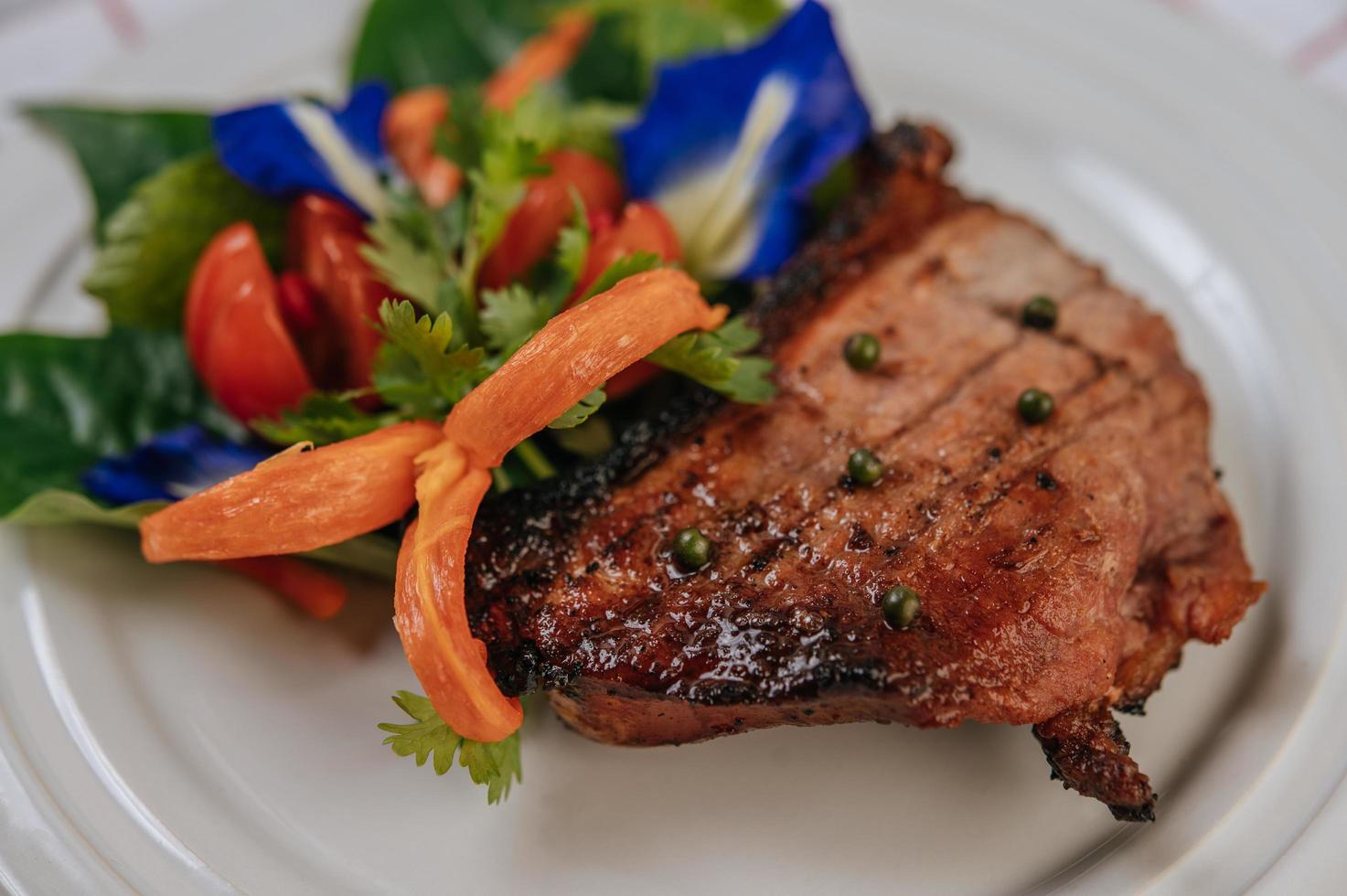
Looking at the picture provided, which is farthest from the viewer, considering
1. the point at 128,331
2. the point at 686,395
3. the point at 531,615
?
the point at 128,331

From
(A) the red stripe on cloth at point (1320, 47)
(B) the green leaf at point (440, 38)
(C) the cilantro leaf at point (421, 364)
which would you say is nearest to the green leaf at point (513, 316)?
(C) the cilantro leaf at point (421, 364)

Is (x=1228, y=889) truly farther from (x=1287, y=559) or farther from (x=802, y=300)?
(x=802, y=300)

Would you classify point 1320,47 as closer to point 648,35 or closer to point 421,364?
point 648,35

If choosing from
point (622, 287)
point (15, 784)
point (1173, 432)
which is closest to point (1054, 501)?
point (1173, 432)

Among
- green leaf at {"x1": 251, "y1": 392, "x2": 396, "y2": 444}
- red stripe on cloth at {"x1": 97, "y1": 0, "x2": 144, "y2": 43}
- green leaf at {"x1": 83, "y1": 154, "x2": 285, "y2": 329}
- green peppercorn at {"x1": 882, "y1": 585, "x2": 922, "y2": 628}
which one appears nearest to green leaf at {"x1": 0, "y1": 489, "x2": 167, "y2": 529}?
green leaf at {"x1": 251, "y1": 392, "x2": 396, "y2": 444}

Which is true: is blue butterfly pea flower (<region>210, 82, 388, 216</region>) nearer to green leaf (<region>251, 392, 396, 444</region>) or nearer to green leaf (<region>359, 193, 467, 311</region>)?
green leaf (<region>359, 193, 467, 311</region>)

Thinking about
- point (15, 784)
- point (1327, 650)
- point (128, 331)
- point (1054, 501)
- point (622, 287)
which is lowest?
point (15, 784)

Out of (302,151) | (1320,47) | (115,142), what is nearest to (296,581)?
(302,151)
